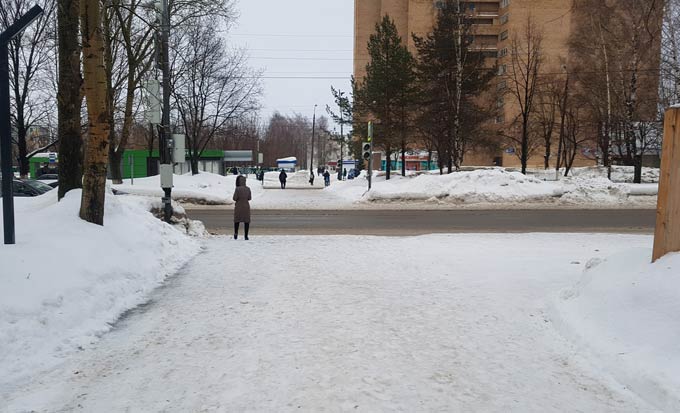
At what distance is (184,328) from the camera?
534 cm

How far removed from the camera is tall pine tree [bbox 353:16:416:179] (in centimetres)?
3444

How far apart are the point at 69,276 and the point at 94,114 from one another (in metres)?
3.35

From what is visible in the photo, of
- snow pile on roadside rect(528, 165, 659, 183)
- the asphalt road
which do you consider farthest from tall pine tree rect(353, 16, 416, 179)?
the asphalt road

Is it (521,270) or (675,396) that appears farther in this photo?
(521,270)

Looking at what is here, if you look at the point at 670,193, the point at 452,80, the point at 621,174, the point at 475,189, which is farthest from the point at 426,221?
the point at 621,174

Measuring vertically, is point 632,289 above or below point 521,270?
above

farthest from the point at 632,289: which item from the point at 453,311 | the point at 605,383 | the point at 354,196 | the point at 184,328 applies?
the point at 354,196

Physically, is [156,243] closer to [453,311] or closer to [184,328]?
[184,328]

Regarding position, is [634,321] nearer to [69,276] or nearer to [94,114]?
[69,276]

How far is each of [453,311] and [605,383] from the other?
7.25 feet

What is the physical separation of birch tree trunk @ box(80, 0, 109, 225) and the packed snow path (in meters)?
1.96

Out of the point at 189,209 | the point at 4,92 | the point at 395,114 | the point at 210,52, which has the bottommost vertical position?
the point at 189,209

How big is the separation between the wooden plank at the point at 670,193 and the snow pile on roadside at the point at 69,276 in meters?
6.13

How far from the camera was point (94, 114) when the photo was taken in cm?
791
